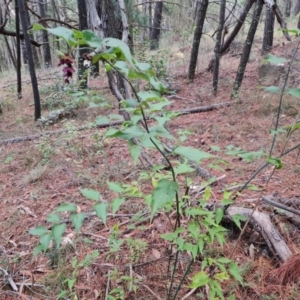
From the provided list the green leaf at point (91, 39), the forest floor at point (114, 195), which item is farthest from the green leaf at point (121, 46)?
the forest floor at point (114, 195)

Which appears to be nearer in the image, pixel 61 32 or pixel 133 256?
pixel 61 32

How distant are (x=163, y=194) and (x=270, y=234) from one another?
1.25 meters

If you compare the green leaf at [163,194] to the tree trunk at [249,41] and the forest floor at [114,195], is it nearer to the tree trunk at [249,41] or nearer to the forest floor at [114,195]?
the forest floor at [114,195]

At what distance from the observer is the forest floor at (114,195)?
159cm

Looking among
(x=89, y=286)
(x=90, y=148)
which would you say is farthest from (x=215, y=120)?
(x=89, y=286)

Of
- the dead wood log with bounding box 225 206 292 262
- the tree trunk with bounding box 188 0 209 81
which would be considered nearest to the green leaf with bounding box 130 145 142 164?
the dead wood log with bounding box 225 206 292 262

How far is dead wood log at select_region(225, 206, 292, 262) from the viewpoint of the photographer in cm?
159

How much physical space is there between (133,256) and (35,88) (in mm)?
4303

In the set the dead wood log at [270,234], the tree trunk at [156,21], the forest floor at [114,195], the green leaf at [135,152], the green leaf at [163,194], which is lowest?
the forest floor at [114,195]

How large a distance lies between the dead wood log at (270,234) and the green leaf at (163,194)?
3.86 feet

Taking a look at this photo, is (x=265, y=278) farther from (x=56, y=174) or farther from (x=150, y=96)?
(x=56, y=174)

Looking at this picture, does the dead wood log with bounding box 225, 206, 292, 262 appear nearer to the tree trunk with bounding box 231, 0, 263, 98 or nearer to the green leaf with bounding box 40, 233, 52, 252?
the green leaf with bounding box 40, 233, 52, 252

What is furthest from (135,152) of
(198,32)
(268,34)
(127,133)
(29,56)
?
(268,34)

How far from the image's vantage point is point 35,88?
5.00m
